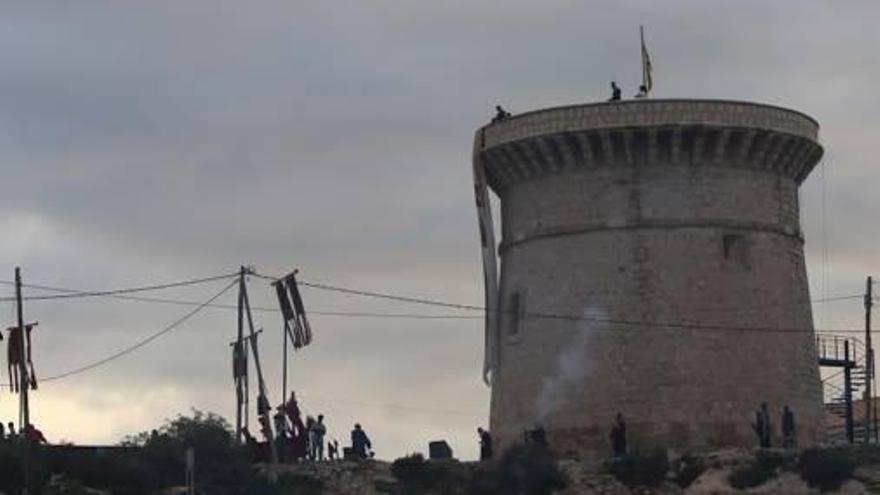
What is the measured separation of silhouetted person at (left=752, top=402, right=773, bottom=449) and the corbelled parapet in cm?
533

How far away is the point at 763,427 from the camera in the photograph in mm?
53344

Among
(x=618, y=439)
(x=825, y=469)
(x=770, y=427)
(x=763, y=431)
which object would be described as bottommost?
(x=825, y=469)

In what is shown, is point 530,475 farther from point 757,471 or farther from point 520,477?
point 757,471

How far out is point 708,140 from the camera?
5447 cm

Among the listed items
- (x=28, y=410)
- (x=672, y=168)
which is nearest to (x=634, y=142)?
(x=672, y=168)

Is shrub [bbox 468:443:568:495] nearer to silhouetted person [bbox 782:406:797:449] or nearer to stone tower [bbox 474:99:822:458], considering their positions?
stone tower [bbox 474:99:822:458]

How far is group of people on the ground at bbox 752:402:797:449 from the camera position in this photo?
53.3m

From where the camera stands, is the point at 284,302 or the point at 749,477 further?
A: the point at 284,302

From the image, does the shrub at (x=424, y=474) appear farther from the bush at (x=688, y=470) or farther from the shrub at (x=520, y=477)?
the bush at (x=688, y=470)

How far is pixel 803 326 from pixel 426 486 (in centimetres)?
1009

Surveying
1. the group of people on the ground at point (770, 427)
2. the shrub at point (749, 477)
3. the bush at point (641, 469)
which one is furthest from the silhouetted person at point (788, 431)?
the shrub at point (749, 477)

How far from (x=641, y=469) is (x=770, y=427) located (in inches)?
178

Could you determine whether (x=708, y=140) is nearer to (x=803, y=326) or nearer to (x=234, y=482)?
(x=803, y=326)

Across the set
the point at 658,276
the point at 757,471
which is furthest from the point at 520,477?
the point at 658,276
